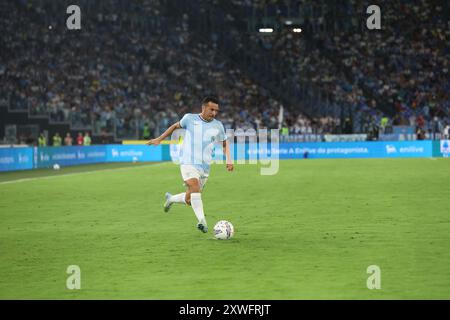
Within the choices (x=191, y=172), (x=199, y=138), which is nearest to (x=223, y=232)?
(x=191, y=172)

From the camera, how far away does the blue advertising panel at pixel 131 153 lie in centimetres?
4931

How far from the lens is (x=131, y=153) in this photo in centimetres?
4956

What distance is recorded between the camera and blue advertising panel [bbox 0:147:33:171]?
37281 millimetres

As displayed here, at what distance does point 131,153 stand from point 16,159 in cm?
1194

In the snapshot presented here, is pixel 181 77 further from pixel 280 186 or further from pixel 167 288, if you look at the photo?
pixel 167 288

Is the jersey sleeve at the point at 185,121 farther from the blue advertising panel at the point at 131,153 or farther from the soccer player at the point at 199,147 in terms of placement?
the blue advertising panel at the point at 131,153

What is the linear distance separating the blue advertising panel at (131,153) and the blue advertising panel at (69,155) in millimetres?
722

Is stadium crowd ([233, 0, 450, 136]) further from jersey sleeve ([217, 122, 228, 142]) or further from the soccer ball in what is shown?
the soccer ball

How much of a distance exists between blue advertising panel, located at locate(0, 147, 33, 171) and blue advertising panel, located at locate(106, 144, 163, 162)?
9830 mm

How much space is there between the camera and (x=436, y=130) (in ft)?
169

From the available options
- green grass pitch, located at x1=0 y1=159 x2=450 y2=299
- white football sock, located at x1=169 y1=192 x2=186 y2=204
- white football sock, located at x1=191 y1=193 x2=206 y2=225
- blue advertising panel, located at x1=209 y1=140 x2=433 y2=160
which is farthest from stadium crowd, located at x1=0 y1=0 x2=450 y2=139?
white football sock, located at x1=191 y1=193 x2=206 y2=225

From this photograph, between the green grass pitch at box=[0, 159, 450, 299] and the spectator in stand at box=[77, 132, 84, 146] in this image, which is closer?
the green grass pitch at box=[0, 159, 450, 299]
